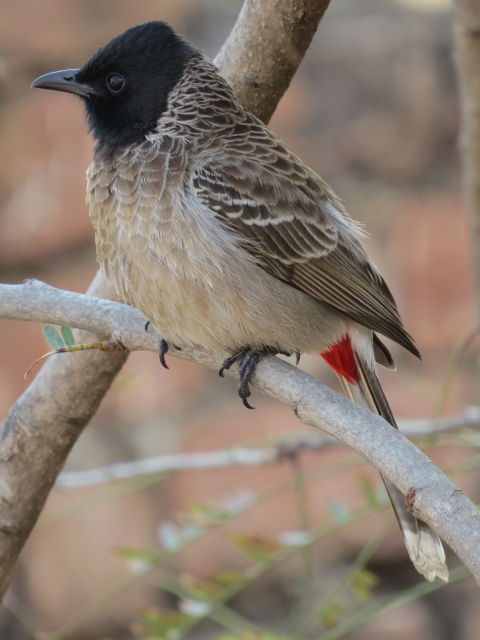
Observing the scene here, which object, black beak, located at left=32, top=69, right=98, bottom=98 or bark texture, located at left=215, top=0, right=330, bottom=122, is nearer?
bark texture, located at left=215, top=0, right=330, bottom=122

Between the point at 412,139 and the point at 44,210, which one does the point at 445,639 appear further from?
the point at 44,210

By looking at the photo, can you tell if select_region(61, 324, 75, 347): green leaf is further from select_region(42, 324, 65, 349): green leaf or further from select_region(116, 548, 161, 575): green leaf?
select_region(116, 548, 161, 575): green leaf

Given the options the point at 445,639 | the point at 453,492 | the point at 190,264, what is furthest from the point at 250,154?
the point at 445,639

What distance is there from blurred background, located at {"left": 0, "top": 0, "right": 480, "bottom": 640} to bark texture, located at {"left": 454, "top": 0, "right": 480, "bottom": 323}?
51 cm

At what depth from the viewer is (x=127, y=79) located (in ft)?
7.52

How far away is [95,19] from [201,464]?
1392 millimetres

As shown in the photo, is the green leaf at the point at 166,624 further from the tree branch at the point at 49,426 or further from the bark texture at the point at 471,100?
the bark texture at the point at 471,100

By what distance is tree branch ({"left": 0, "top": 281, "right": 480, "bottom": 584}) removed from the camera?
1.27 metres

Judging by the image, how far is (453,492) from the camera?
130 centimetres

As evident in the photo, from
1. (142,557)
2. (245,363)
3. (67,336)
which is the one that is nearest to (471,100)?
(245,363)

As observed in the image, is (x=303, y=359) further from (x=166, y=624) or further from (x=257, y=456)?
(x=166, y=624)

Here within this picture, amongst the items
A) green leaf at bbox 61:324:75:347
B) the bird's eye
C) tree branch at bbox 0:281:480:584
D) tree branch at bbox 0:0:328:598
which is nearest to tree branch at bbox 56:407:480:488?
tree branch at bbox 0:0:328:598

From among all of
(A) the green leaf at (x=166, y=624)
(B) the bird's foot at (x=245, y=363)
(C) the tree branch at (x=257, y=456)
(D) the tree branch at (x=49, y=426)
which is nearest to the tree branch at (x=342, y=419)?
(B) the bird's foot at (x=245, y=363)

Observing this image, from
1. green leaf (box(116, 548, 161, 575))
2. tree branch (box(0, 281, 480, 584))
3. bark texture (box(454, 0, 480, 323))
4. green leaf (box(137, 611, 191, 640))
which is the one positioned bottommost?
green leaf (box(137, 611, 191, 640))
